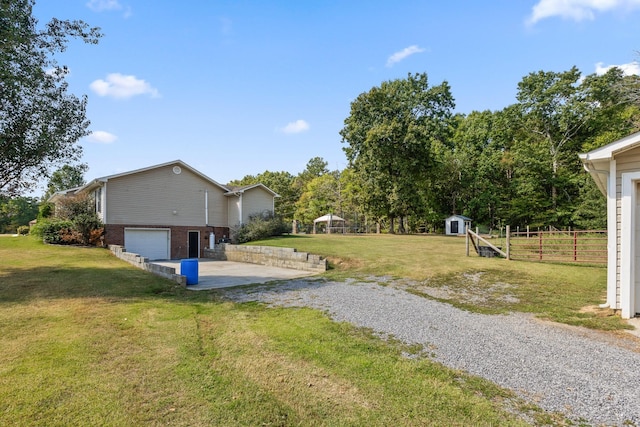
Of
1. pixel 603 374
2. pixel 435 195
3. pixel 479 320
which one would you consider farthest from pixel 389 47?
pixel 435 195

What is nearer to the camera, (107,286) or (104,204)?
(107,286)

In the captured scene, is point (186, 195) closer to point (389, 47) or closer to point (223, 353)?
point (389, 47)

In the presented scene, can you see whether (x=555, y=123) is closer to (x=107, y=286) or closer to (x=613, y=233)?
(x=613, y=233)

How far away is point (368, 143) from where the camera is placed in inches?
1173

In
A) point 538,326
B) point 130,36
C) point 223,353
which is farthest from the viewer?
point 130,36

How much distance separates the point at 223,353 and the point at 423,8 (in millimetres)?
12508

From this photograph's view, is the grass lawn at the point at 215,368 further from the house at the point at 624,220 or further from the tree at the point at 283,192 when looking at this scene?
the tree at the point at 283,192

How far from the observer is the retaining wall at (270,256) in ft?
45.0

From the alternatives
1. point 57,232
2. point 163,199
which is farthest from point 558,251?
point 57,232

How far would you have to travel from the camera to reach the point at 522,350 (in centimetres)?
441

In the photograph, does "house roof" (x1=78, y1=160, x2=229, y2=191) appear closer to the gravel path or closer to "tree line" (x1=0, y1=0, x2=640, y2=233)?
"tree line" (x1=0, y1=0, x2=640, y2=233)

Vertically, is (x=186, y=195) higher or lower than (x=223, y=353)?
higher

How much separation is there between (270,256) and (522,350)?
12696 mm

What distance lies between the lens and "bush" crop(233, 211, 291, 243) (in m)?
21.5
